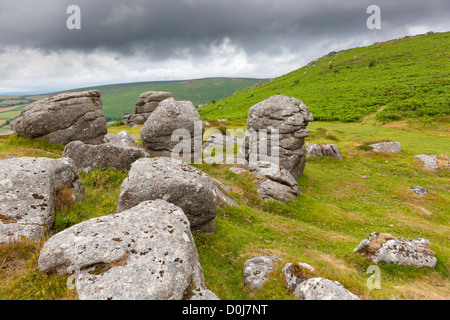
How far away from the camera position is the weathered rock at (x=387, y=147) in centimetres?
4328

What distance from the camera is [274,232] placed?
18.8 meters

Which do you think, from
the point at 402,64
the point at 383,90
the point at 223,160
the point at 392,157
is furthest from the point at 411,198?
the point at 402,64

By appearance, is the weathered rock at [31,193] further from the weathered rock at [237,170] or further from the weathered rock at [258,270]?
the weathered rock at [237,170]

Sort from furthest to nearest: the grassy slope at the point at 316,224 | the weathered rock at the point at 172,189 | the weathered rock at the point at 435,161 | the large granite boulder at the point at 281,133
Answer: the weathered rock at the point at 435,161, the large granite boulder at the point at 281,133, the weathered rock at the point at 172,189, the grassy slope at the point at 316,224

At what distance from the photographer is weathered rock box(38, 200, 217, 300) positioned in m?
7.32

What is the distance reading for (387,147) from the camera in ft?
144

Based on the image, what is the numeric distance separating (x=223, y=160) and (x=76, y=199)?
2054 cm

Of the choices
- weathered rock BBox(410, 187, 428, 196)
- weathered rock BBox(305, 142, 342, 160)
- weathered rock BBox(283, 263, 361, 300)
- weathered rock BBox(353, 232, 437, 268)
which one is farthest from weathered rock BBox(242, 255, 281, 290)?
weathered rock BBox(305, 142, 342, 160)

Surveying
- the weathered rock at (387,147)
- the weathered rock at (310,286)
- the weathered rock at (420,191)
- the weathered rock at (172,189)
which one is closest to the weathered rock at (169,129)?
the weathered rock at (172,189)

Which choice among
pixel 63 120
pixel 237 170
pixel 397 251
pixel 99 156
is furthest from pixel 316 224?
pixel 63 120

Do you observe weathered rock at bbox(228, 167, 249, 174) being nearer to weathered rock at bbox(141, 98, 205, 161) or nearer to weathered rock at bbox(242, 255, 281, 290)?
weathered rock at bbox(141, 98, 205, 161)

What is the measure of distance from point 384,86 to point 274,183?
9692 cm

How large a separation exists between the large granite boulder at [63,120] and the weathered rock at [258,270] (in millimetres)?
25967

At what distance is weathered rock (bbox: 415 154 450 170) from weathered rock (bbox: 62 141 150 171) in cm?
4389
